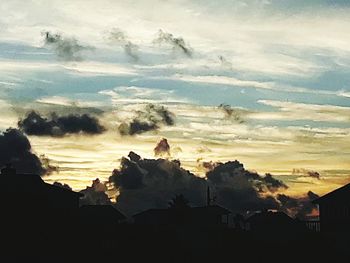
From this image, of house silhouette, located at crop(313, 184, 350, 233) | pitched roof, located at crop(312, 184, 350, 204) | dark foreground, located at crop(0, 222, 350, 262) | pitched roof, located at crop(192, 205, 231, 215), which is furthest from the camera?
pitched roof, located at crop(192, 205, 231, 215)

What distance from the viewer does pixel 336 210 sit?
69312 millimetres

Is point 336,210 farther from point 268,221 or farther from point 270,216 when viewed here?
point 270,216

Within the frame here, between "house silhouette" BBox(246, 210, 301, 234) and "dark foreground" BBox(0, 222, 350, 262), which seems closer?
"dark foreground" BBox(0, 222, 350, 262)

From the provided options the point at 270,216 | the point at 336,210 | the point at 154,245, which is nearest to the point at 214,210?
the point at 270,216

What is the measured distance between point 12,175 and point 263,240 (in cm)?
2987

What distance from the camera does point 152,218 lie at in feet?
347

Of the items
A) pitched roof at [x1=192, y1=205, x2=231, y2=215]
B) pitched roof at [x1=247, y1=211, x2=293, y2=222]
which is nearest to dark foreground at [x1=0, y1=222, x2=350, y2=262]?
pitched roof at [x1=247, y1=211, x2=293, y2=222]

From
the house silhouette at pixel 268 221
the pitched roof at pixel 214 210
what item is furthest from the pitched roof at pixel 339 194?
the pitched roof at pixel 214 210

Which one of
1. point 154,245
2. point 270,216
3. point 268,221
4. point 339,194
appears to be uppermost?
point 339,194

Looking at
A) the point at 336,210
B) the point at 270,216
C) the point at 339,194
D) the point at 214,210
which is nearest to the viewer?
the point at 339,194

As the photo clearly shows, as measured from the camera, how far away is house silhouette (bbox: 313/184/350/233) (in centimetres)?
6781

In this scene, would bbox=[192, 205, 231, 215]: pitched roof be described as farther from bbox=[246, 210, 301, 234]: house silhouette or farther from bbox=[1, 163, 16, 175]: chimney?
bbox=[1, 163, 16, 175]: chimney

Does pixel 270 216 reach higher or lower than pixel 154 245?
lower

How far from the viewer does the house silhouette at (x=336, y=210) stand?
222 feet
